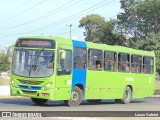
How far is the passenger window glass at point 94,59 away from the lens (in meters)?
23.4

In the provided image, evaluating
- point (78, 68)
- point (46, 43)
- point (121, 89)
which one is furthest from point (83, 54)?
point (121, 89)

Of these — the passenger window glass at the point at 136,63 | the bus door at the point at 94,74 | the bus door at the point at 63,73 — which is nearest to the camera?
the bus door at the point at 63,73

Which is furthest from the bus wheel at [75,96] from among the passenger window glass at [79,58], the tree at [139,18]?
the tree at [139,18]

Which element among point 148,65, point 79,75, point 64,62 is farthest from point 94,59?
point 148,65

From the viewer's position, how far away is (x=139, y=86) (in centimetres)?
2862

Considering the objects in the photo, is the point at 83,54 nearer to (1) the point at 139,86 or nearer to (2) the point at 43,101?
(2) the point at 43,101

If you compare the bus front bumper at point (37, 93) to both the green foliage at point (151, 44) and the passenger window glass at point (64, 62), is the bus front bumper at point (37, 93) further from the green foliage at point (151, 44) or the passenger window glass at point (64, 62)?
the green foliage at point (151, 44)

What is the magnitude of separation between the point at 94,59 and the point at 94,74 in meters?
0.73

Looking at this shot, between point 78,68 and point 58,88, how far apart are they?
5.50 feet

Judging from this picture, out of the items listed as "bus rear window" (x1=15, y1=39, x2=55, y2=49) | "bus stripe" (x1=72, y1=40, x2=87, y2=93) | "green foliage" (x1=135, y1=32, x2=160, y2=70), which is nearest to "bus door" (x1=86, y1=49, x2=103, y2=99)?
"bus stripe" (x1=72, y1=40, x2=87, y2=93)

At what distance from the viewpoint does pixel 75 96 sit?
73.7ft

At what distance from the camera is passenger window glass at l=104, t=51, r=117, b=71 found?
81.3ft

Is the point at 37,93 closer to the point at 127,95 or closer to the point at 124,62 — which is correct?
the point at 124,62

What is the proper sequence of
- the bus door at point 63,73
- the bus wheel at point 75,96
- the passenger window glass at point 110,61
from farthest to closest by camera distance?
1. the passenger window glass at point 110,61
2. the bus wheel at point 75,96
3. the bus door at point 63,73
